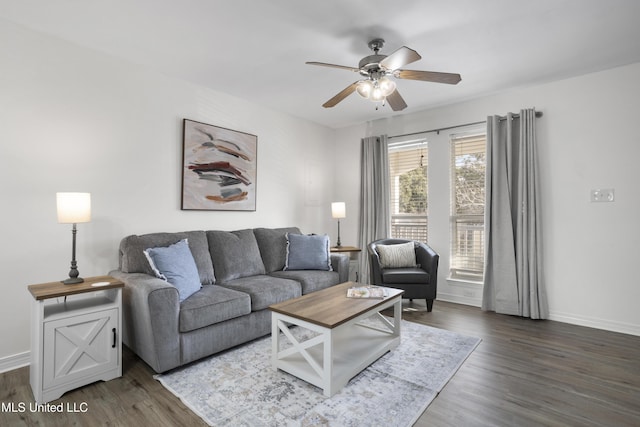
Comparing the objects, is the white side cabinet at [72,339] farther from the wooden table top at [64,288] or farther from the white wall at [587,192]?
the white wall at [587,192]

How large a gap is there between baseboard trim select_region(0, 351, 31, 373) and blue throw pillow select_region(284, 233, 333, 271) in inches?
92.1

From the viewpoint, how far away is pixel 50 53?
2543mm

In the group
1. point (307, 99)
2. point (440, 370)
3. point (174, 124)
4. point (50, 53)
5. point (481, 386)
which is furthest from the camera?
point (307, 99)

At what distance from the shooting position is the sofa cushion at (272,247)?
3.73 metres

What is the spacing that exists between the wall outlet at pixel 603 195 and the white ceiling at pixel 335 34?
1.24 m

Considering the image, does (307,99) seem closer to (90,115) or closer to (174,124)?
(174,124)

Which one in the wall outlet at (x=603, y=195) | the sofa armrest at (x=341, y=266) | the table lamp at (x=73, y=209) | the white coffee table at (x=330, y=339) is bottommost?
the white coffee table at (x=330, y=339)

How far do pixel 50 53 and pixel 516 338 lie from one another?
4.75m

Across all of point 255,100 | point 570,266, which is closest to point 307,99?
point 255,100

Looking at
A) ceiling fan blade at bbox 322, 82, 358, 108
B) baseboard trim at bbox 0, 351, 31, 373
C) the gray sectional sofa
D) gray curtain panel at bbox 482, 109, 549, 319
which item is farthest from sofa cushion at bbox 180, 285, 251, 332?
gray curtain panel at bbox 482, 109, 549, 319

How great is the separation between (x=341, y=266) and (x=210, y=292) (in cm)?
163

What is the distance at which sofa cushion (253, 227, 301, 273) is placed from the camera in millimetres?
3730

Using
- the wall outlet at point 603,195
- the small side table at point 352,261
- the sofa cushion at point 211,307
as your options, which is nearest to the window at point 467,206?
the wall outlet at point 603,195

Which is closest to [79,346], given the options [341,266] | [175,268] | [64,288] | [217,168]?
[64,288]
